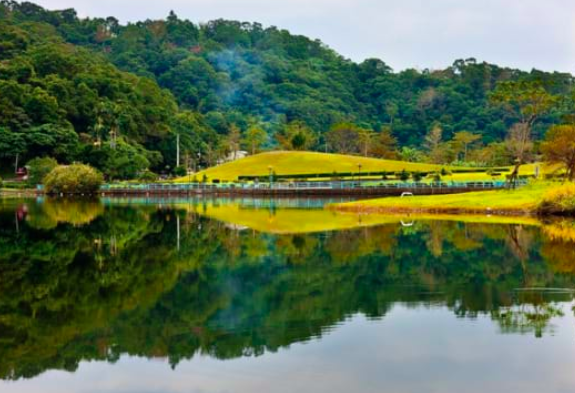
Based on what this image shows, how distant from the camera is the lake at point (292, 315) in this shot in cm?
1088

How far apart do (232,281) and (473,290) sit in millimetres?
6161

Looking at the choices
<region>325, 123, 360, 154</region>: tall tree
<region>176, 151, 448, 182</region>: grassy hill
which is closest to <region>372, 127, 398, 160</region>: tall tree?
<region>325, 123, 360, 154</region>: tall tree

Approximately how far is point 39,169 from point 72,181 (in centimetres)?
1368

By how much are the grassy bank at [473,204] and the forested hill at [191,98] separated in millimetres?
52130

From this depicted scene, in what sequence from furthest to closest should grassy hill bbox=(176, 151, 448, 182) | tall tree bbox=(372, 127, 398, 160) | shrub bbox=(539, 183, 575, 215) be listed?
tall tree bbox=(372, 127, 398, 160) → grassy hill bbox=(176, 151, 448, 182) → shrub bbox=(539, 183, 575, 215)

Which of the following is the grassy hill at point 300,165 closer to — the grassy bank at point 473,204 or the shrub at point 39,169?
the shrub at point 39,169

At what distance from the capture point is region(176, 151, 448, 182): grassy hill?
99688mm

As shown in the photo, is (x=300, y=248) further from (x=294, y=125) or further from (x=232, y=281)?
(x=294, y=125)

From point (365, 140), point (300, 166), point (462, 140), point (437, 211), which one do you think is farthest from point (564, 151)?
point (365, 140)

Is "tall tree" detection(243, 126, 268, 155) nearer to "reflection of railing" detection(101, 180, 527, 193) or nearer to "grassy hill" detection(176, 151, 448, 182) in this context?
"grassy hill" detection(176, 151, 448, 182)

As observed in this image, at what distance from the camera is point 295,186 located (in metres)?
81.2

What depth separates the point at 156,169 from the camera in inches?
4980

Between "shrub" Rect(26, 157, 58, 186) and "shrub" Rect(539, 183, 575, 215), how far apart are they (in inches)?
2682

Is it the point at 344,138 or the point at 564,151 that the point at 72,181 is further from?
the point at 344,138
